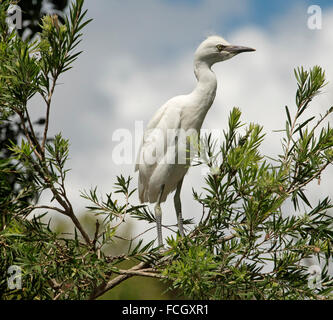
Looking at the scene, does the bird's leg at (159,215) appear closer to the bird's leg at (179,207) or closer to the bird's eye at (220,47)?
the bird's leg at (179,207)

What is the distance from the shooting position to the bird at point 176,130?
7.12 feet

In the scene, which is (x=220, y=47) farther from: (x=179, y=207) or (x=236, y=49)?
(x=179, y=207)

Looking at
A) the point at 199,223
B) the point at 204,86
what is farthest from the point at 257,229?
the point at 204,86

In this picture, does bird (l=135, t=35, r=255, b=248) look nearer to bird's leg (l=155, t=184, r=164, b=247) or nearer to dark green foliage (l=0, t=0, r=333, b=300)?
bird's leg (l=155, t=184, r=164, b=247)

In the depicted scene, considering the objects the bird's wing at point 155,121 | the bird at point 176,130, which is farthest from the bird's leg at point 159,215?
the bird's wing at point 155,121

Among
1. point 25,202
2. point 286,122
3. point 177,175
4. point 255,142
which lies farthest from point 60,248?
point 177,175

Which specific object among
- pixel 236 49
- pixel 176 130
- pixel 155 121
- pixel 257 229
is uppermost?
pixel 236 49

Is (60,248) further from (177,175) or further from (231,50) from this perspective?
(231,50)

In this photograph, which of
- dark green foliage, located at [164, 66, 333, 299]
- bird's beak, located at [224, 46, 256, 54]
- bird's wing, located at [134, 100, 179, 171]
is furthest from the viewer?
bird's wing, located at [134, 100, 179, 171]

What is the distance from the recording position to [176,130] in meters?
2.24

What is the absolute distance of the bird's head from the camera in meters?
2.16

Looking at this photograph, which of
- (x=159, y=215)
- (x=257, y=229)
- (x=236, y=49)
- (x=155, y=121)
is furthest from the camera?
(x=155, y=121)

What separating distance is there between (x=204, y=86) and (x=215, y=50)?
0.59ft

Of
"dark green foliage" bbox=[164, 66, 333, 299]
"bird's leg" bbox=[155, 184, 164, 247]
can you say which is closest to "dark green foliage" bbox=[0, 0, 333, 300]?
"dark green foliage" bbox=[164, 66, 333, 299]
